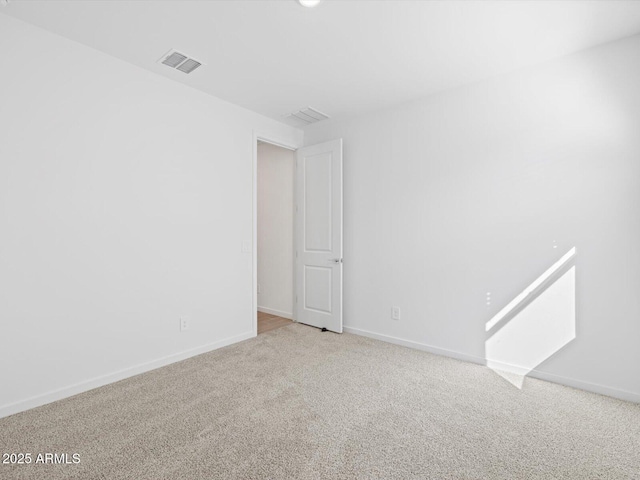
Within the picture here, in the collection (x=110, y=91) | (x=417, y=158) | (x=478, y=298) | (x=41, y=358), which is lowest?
(x=41, y=358)

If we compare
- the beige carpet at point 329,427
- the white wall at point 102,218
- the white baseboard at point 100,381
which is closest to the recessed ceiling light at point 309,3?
the white wall at point 102,218

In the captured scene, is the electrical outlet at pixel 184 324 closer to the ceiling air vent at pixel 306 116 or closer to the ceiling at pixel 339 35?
Result: the ceiling at pixel 339 35

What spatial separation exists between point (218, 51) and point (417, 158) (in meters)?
2.11

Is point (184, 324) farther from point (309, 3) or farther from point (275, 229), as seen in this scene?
point (309, 3)

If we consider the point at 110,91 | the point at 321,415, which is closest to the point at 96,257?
the point at 110,91

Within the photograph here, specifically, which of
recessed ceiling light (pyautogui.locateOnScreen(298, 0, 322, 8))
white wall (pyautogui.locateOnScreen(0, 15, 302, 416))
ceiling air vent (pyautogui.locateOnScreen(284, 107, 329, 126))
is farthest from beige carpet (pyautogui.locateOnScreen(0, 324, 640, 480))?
ceiling air vent (pyautogui.locateOnScreen(284, 107, 329, 126))

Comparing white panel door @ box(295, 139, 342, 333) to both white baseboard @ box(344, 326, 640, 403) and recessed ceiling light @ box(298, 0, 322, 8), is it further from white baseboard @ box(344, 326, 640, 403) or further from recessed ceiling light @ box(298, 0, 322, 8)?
→ recessed ceiling light @ box(298, 0, 322, 8)

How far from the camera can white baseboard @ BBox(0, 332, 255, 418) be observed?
2.08 m

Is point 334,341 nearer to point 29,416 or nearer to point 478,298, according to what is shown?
point 478,298

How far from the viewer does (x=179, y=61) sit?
2.62 metres

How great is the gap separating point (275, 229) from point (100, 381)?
284cm

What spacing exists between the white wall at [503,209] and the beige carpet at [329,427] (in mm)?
476

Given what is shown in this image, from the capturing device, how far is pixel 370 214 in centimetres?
366

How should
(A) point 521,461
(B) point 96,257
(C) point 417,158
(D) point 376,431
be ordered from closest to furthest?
(A) point 521,461
(D) point 376,431
(B) point 96,257
(C) point 417,158
